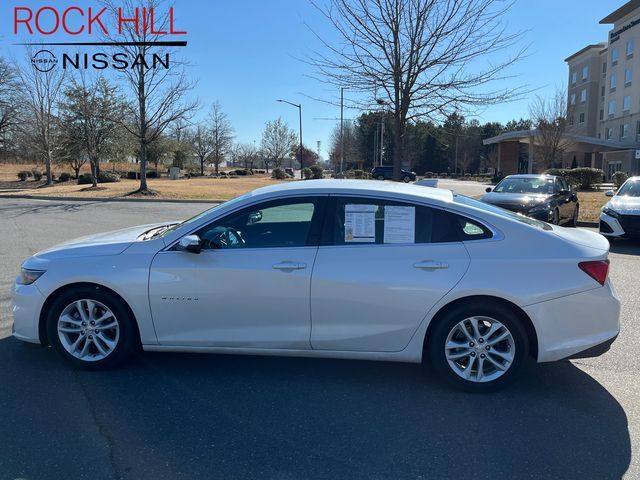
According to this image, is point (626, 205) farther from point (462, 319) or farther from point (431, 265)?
point (431, 265)

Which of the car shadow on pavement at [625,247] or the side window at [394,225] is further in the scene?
the car shadow on pavement at [625,247]

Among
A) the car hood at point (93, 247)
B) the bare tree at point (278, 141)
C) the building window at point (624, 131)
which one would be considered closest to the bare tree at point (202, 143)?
the bare tree at point (278, 141)

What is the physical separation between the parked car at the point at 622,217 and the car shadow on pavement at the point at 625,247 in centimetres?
29

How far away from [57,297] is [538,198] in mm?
10808

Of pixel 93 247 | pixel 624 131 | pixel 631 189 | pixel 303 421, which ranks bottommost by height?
pixel 303 421

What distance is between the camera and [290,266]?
3709 mm

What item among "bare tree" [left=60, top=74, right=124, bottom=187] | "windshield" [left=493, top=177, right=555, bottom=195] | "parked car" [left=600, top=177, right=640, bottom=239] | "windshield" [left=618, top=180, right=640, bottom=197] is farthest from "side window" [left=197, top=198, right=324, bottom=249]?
"bare tree" [left=60, top=74, right=124, bottom=187]

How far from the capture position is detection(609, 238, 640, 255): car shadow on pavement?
10170mm

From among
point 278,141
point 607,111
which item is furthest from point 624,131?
point 278,141

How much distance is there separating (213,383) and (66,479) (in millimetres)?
1314

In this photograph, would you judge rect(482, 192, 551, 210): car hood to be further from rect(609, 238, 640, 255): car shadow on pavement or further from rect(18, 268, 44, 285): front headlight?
rect(18, 268, 44, 285): front headlight

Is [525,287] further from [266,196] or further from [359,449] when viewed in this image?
[266,196]

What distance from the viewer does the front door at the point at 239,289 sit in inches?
147

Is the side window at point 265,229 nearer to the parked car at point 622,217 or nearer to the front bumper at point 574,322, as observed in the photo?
the front bumper at point 574,322
